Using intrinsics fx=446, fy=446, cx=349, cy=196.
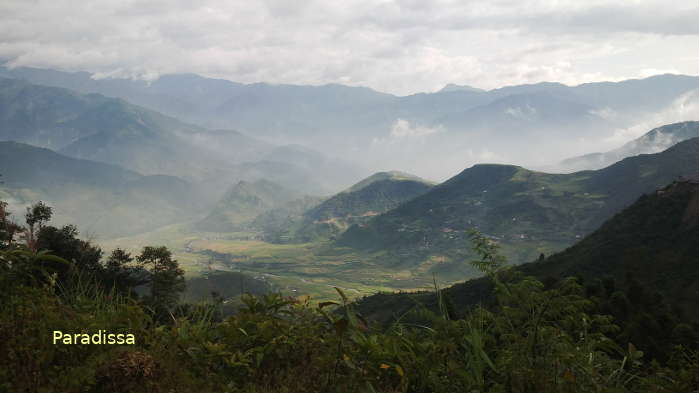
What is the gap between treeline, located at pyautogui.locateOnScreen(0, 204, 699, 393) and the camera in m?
4.07

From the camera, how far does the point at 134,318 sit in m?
5.15

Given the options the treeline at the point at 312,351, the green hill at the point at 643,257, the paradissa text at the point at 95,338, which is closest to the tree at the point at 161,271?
the green hill at the point at 643,257

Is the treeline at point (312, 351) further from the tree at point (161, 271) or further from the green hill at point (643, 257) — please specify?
the green hill at point (643, 257)

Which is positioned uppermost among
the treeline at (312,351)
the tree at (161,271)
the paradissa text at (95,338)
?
the paradissa text at (95,338)

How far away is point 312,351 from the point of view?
4.94 m

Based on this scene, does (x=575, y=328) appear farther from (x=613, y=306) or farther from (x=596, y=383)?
(x=613, y=306)

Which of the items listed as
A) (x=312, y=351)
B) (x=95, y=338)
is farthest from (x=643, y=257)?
(x=95, y=338)

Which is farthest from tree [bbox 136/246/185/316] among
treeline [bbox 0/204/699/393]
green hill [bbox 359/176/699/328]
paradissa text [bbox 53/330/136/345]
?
paradissa text [bbox 53/330/136/345]

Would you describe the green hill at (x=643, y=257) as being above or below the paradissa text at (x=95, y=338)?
below

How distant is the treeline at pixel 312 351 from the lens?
4074 millimetres

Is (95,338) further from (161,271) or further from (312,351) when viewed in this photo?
(161,271)

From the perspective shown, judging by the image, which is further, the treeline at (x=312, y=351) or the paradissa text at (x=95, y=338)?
the paradissa text at (x=95, y=338)

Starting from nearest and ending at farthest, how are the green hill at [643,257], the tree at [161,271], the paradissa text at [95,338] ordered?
the paradissa text at [95,338], the tree at [161,271], the green hill at [643,257]

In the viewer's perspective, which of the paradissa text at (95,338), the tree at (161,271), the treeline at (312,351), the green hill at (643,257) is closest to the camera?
the treeline at (312,351)
